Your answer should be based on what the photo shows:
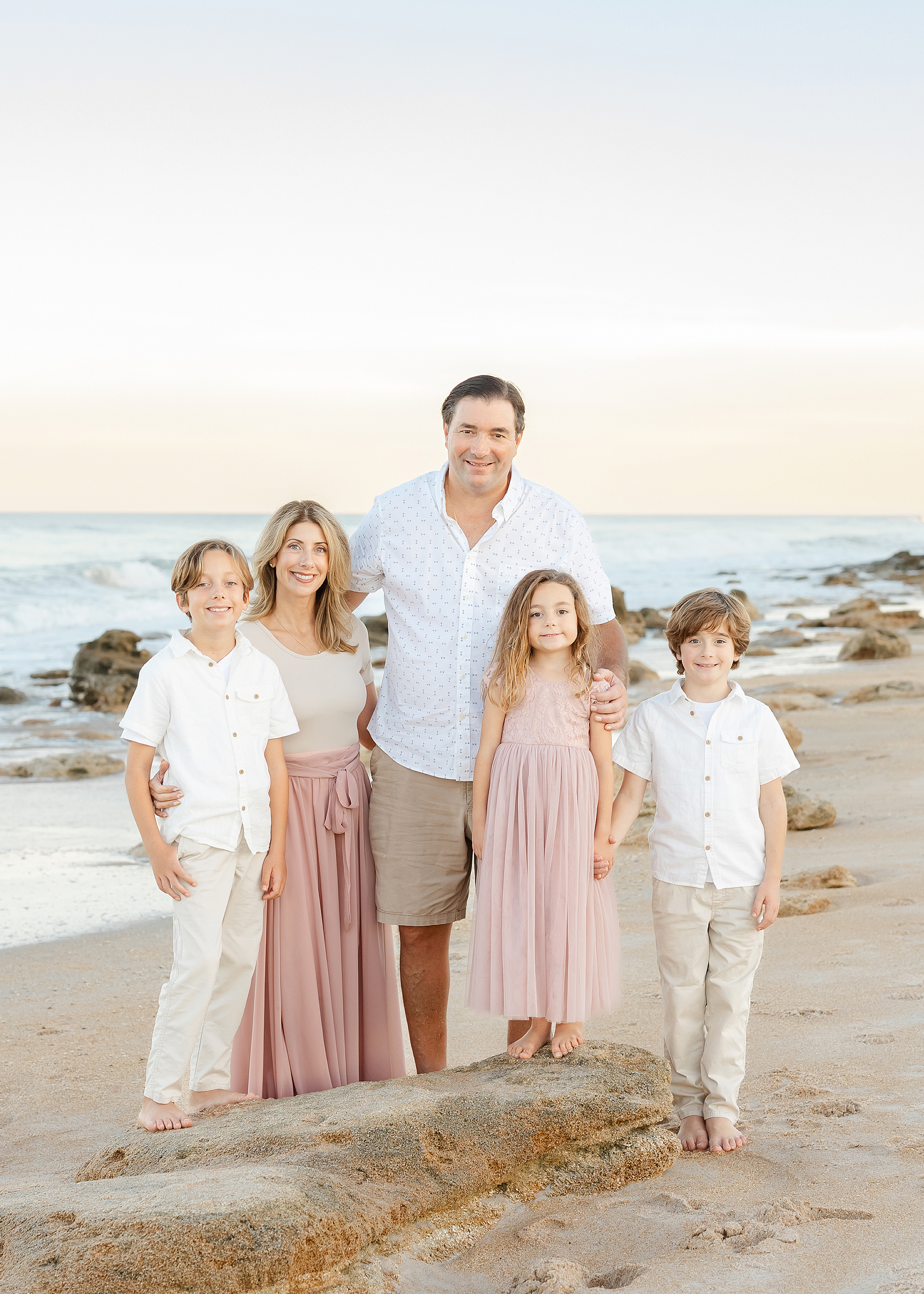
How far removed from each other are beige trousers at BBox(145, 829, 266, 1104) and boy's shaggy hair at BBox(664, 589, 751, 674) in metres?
1.49

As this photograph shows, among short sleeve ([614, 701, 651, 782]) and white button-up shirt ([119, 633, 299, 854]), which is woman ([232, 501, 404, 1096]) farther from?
short sleeve ([614, 701, 651, 782])

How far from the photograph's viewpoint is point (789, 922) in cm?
576

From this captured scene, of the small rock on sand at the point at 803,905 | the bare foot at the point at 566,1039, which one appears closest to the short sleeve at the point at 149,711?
the bare foot at the point at 566,1039

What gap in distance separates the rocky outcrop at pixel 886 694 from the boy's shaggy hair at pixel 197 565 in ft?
32.1

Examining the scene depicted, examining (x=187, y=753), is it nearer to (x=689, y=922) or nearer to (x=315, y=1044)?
(x=315, y=1044)

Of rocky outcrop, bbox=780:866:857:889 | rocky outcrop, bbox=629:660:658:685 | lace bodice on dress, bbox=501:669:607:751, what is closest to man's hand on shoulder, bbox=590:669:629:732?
lace bodice on dress, bbox=501:669:607:751

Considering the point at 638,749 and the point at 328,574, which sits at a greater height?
the point at 328,574

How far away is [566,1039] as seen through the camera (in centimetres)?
370

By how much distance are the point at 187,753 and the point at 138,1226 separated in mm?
1524

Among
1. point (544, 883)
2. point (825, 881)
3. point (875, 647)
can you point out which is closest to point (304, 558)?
point (544, 883)

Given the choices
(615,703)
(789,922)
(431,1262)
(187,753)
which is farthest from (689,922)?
(789,922)

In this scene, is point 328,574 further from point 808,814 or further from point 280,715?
point 808,814

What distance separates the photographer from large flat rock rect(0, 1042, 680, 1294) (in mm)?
2537

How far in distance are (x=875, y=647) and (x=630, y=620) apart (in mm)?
5625
